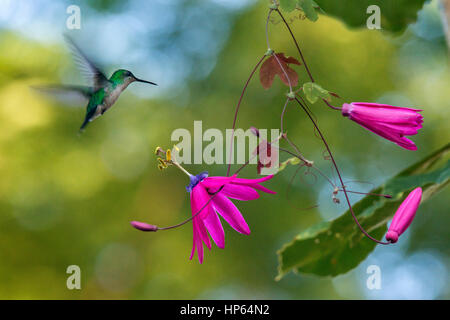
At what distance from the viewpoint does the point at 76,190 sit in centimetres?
272

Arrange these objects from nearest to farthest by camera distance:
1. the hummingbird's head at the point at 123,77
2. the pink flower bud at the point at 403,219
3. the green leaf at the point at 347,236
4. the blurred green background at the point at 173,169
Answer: the pink flower bud at the point at 403,219 < the hummingbird's head at the point at 123,77 < the green leaf at the point at 347,236 < the blurred green background at the point at 173,169

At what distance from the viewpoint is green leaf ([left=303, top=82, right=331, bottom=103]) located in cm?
59

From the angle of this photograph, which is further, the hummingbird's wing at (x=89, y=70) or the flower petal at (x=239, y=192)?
the hummingbird's wing at (x=89, y=70)

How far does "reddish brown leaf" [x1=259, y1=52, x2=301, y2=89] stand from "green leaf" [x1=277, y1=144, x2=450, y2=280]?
333 millimetres

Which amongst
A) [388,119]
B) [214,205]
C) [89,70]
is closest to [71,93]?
[89,70]

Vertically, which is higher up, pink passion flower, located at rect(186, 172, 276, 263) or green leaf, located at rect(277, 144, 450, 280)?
green leaf, located at rect(277, 144, 450, 280)

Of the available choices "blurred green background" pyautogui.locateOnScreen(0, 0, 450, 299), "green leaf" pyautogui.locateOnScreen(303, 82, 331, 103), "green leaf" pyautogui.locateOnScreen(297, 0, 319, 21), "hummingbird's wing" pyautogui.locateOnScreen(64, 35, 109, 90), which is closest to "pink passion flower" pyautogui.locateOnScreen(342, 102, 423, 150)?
"green leaf" pyautogui.locateOnScreen(303, 82, 331, 103)

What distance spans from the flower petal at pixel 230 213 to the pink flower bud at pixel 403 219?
5.9 inches

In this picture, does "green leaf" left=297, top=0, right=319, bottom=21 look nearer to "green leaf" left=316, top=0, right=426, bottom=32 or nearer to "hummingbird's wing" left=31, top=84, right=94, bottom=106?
"green leaf" left=316, top=0, right=426, bottom=32

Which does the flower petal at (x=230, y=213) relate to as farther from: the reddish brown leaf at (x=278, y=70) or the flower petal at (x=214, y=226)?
the reddish brown leaf at (x=278, y=70)

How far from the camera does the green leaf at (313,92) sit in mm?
587

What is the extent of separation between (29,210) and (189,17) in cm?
128

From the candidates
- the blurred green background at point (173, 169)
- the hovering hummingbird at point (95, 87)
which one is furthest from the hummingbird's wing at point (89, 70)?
the blurred green background at point (173, 169)

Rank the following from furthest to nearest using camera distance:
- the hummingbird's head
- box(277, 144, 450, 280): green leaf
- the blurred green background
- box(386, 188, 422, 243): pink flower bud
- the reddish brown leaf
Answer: the blurred green background, box(277, 144, 450, 280): green leaf, the hummingbird's head, the reddish brown leaf, box(386, 188, 422, 243): pink flower bud
